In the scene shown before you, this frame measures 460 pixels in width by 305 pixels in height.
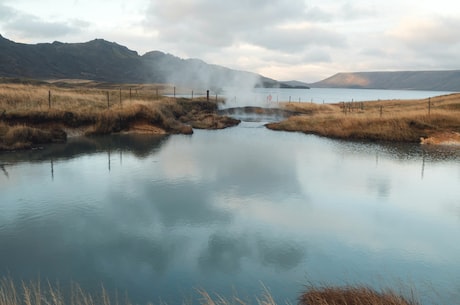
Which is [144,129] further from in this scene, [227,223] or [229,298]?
[229,298]

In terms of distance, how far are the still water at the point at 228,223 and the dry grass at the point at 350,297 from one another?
2.53 feet

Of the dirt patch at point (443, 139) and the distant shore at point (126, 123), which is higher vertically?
the distant shore at point (126, 123)

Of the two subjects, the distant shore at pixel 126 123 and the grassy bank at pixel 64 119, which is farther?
the distant shore at pixel 126 123

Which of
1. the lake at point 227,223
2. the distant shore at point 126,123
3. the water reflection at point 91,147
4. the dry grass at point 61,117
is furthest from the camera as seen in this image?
the distant shore at point 126,123

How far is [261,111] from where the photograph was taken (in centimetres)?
6888

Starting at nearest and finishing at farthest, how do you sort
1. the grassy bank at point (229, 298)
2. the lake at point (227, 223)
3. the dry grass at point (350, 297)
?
the dry grass at point (350, 297) → the grassy bank at point (229, 298) → the lake at point (227, 223)

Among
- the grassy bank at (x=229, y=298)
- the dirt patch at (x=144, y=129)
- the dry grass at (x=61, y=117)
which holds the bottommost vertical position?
the grassy bank at (x=229, y=298)

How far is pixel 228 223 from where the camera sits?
15219mm

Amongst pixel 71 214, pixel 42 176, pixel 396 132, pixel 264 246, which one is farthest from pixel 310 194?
pixel 396 132

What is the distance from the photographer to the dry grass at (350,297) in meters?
8.27

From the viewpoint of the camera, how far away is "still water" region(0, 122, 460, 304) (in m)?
11.0

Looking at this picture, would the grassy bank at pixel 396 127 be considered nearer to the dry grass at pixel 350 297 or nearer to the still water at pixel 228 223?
the still water at pixel 228 223

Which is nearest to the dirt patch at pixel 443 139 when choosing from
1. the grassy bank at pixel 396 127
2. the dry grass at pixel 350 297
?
the grassy bank at pixel 396 127

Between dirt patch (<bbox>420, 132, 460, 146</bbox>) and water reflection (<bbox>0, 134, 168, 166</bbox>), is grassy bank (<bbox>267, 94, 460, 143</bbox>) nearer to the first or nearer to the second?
dirt patch (<bbox>420, 132, 460, 146</bbox>)
